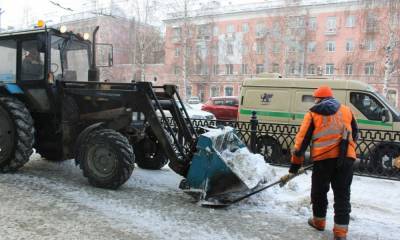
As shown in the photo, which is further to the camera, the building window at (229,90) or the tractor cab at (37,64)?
the building window at (229,90)

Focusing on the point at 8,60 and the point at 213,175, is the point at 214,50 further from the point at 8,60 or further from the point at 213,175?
A: the point at 213,175

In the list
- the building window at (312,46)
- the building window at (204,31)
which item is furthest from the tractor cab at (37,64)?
the building window at (312,46)

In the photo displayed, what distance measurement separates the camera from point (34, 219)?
480 centimetres

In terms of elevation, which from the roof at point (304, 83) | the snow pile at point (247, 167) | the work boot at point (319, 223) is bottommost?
the work boot at point (319, 223)

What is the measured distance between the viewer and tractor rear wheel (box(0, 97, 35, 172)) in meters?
6.49

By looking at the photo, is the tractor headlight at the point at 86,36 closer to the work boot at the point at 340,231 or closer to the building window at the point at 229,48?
the work boot at the point at 340,231

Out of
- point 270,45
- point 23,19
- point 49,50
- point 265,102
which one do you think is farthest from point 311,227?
point 23,19

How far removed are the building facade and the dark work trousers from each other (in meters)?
24.3

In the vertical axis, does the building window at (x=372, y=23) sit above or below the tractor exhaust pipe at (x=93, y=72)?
above

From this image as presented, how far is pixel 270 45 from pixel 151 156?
33.9 metres

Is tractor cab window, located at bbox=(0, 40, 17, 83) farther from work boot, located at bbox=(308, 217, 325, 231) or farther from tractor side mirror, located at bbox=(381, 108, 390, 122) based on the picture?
tractor side mirror, located at bbox=(381, 108, 390, 122)

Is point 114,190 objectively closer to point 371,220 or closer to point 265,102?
point 371,220

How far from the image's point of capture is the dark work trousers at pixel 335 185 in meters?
4.52

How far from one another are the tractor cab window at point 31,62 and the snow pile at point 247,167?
346 cm
